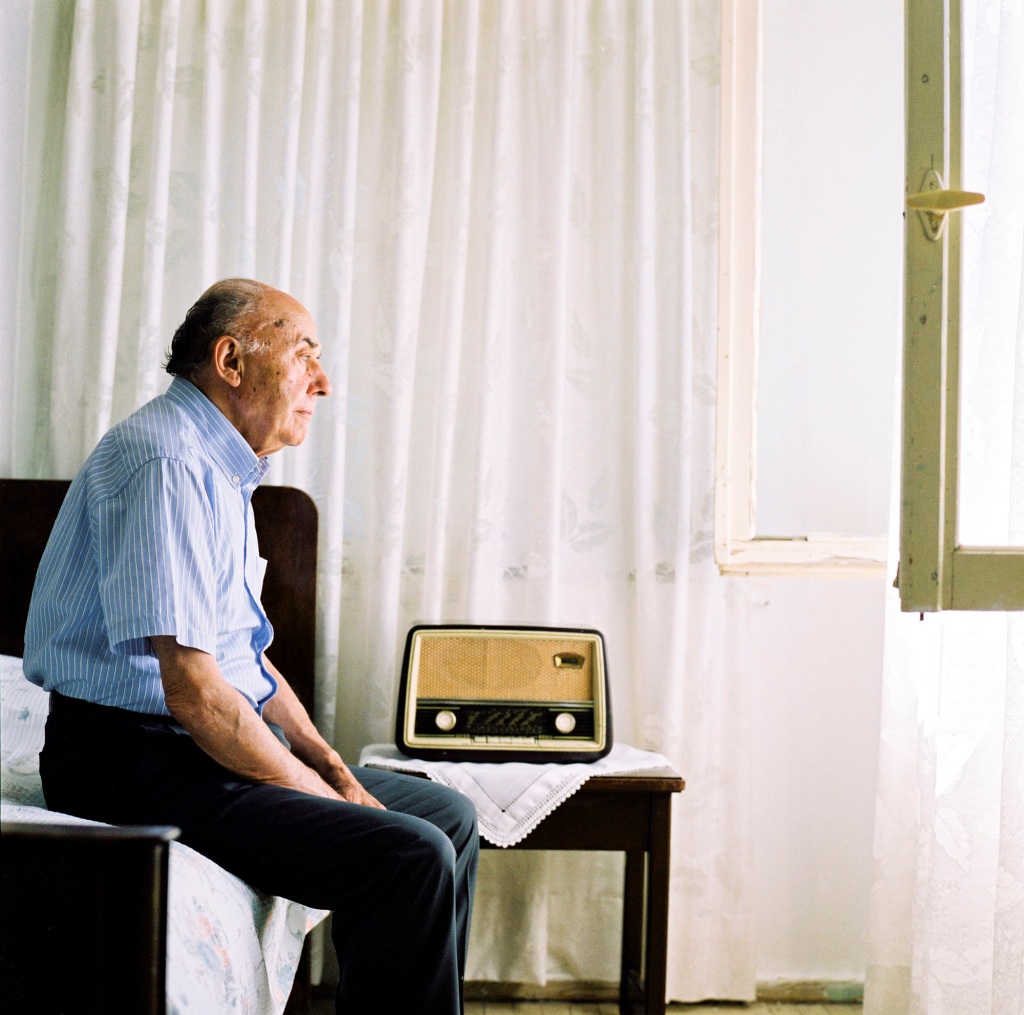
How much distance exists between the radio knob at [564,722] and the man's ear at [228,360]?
83 cm

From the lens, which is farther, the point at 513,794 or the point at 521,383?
the point at 521,383

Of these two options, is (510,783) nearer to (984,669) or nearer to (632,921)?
(632,921)

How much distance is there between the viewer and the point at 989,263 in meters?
1.75

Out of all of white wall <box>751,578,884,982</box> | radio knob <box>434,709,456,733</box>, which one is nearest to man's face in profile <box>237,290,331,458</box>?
radio knob <box>434,709,456,733</box>

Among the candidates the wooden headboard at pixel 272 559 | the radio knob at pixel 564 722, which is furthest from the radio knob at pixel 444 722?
the wooden headboard at pixel 272 559

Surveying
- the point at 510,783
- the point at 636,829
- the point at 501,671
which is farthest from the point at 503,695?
the point at 636,829

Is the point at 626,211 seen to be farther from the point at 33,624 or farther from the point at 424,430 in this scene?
the point at 33,624

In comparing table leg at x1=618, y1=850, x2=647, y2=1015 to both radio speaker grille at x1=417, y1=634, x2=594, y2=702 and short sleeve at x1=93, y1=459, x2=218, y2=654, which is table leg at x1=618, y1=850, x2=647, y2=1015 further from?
short sleeve at x1=93, y1=459, x2=218, y2=654

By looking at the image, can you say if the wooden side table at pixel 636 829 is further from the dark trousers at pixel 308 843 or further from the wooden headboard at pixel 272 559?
the wooden headboard at pixel 272 559

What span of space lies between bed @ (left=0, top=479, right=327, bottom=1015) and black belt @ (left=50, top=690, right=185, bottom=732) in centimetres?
15

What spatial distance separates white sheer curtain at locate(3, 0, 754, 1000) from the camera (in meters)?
2.14

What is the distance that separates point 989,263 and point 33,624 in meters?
1.59

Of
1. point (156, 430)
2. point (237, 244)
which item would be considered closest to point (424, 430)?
point (237, 244)

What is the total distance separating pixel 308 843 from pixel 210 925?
7.4 inches
